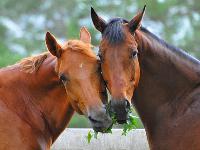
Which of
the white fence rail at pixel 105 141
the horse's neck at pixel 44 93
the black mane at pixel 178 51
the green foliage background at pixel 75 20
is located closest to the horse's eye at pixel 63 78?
the horse's neck at pixel 44 93

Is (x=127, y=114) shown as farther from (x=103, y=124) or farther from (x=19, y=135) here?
(x=19, y=135)

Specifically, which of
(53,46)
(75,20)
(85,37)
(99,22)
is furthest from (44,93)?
(75,20)

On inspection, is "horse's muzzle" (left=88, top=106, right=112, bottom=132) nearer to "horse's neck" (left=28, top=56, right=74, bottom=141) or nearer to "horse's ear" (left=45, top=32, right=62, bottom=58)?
"horse's neck" (left=28, top=56, right=74, bottom=141)

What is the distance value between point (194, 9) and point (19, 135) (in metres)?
15.3

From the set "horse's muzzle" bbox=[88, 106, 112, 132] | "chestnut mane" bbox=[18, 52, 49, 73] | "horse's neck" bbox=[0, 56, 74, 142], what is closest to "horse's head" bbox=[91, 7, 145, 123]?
"horse's muzzle" bbox=[88, 106, 112, 132]

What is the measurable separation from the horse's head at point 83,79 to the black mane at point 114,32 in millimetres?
276

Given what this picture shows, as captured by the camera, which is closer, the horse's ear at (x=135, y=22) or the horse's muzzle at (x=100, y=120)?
the horse's muzzle at (x=100, y=120)

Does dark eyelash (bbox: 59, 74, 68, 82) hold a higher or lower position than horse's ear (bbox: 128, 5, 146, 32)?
lower

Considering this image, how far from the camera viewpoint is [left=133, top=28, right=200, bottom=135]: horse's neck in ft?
21.9

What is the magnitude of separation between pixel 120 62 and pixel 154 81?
0.46m

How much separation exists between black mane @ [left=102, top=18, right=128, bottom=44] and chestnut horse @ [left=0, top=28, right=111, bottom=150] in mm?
281

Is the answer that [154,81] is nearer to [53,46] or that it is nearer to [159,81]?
[159,81]

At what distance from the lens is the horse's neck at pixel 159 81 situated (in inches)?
263

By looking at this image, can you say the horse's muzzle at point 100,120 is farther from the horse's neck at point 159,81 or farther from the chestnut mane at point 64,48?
the chestnut mane at point 64,48
